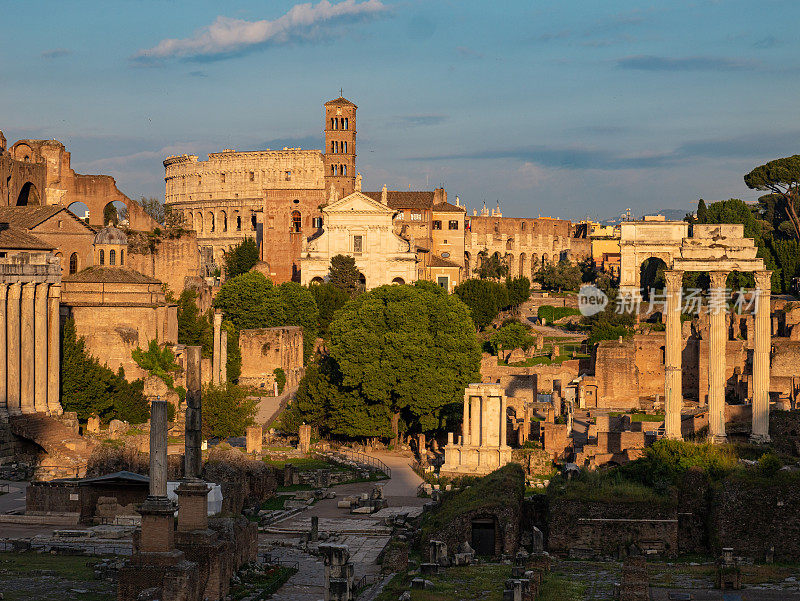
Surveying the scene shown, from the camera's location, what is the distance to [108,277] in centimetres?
5219

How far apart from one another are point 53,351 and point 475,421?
49.7ft

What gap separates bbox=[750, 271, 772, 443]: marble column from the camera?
35.8 meters

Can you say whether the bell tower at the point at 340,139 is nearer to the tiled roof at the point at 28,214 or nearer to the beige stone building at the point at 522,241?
the beige stone building at the point at 522,241

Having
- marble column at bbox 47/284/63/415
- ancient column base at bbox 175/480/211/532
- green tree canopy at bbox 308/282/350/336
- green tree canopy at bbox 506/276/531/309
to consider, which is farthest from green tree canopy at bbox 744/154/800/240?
ancient column base at bbox 175/480/211/532

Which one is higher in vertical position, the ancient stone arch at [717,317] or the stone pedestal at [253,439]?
the ancient stone arch at [717,317]

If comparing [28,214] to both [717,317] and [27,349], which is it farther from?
[717,317]

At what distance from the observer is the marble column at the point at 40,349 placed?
43.8 meters

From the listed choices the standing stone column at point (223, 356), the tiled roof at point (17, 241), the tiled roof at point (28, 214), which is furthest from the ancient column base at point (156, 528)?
the standing stone column at point (223, 356)

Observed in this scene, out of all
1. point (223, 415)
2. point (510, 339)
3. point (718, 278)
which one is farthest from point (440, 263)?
point (718, 278)

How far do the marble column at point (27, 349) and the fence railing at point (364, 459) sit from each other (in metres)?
10.8

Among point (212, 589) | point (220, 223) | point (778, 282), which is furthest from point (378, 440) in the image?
point (220, 223)

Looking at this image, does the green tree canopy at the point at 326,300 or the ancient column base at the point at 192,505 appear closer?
the ancient column base at the point at 192,505

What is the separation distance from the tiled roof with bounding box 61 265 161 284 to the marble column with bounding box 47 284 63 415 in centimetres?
620

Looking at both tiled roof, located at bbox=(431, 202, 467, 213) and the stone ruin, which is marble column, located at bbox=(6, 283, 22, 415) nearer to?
the stone ruin
